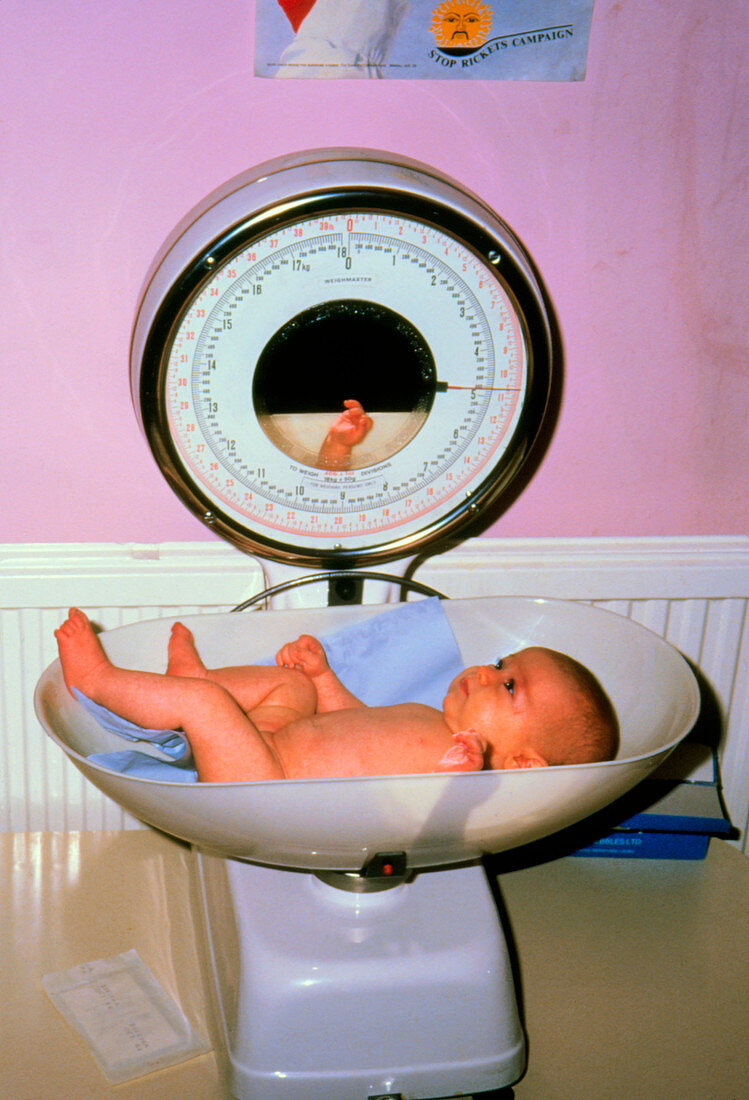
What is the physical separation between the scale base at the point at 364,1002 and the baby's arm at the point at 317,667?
0.17 metres

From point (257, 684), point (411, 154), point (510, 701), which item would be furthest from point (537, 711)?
point (411, 154)

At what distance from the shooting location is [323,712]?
81 centimetres

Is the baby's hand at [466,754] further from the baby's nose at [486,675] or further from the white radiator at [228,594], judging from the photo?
the white radiator at [228,594]

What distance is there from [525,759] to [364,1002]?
234 millimetres

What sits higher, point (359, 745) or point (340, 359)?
point (340, 359)

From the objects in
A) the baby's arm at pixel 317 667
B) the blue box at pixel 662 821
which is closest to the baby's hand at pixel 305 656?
the baby's arm at pixel 317 667

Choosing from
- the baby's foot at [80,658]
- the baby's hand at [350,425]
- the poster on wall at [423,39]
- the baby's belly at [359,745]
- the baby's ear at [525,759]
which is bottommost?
the baby's ear at [525,759]

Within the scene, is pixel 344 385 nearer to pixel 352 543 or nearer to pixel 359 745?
pixel 352 543

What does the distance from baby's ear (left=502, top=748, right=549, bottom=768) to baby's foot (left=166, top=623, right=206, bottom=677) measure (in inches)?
10.3

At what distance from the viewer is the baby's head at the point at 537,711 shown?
0.77 meters

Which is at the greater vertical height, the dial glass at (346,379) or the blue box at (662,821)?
the dial glass at (346,379)

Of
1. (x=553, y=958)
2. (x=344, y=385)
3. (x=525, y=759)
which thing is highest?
(x=344, y=385)

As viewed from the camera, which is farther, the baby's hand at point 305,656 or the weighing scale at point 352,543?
the baby's hand at point 305,656

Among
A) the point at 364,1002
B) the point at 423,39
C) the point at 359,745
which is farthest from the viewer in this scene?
the point at 423,39
